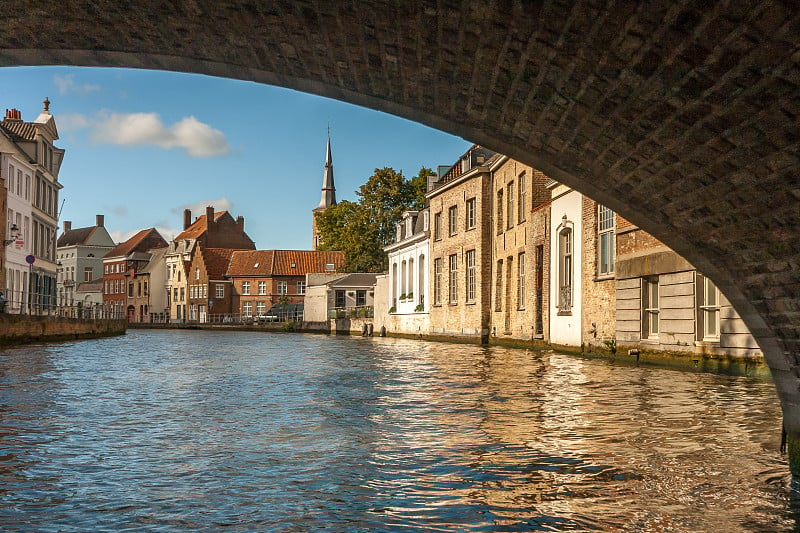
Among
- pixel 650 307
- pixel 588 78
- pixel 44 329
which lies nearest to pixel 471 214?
pixel 650 307

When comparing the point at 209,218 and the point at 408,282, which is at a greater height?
the point at 209,218

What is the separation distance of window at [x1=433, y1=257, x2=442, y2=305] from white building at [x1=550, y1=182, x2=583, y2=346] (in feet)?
43.7

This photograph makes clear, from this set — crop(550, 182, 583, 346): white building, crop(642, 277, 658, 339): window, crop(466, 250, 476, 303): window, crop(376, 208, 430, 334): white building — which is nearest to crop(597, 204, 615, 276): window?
crop(550, 182, 583, 346): white building

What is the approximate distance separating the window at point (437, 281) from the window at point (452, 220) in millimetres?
2048

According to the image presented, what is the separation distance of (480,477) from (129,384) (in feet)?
29.9

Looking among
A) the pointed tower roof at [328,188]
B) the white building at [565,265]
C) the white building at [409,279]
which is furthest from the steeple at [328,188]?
the white building at [565,265]

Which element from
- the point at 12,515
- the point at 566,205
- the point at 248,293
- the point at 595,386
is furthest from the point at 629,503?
the point at 248,293

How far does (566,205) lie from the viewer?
22906 mm

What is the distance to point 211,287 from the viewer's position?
3179 inches

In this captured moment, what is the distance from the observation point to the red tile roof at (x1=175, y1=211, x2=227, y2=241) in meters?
86.6

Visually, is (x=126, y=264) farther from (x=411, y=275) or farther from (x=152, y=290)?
(x=411, y=275)

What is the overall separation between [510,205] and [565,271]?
19.9ft

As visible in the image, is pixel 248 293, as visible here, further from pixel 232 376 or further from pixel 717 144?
pixel 717 144

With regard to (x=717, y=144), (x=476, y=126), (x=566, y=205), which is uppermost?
(x=566, y=205)
